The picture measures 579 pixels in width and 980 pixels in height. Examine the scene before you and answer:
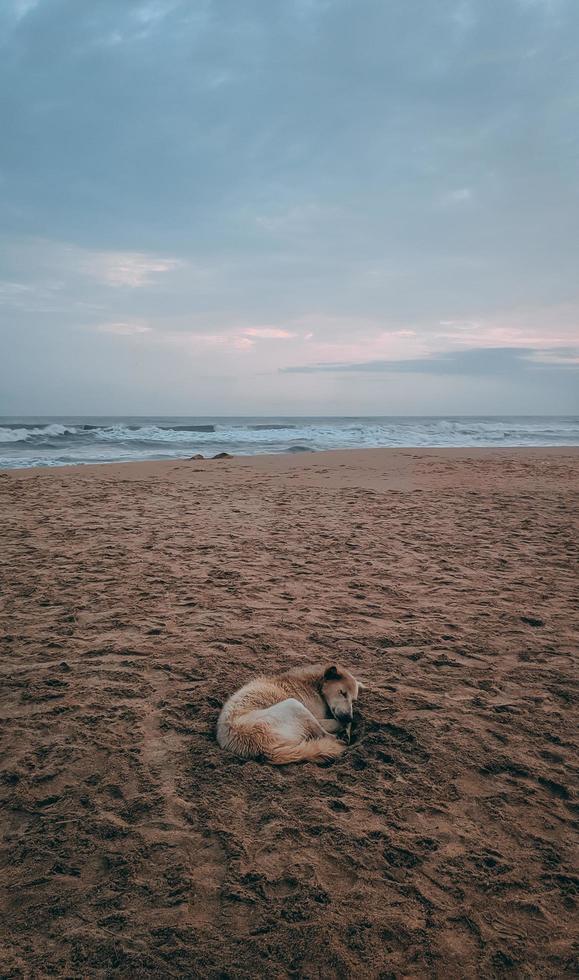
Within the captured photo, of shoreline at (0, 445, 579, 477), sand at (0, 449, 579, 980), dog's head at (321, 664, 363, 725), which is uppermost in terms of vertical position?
shoreline at (0, 445, 579, 477)

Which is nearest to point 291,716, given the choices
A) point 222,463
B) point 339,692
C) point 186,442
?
point 339,692

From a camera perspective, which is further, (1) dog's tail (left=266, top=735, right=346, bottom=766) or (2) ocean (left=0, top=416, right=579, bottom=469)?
(2) ocean (left=0, top=416, right=579, bottom=469)

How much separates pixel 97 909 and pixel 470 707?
91.6 inches

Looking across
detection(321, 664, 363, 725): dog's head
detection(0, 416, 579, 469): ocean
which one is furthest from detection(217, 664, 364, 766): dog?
detection(0, 416, 579, 469): ocean

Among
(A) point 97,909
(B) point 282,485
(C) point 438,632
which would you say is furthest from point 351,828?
(B) point 282,485

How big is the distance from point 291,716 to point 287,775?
0.31 m

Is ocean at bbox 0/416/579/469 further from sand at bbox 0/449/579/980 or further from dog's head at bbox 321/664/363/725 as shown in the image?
dog's head at bbox 321/664/363/725

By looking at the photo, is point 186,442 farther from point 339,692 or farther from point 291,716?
point 291,716

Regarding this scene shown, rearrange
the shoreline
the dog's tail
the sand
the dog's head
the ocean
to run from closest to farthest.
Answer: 1. the sand
2. the dog's tail
3. the dog's head
4. the shoreline
5. the ocean

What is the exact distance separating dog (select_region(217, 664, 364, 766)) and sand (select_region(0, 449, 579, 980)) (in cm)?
10

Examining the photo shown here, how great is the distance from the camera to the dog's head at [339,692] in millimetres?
3229

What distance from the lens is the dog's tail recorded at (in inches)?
113

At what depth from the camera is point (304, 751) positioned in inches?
114

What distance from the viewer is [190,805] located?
2574 mm
